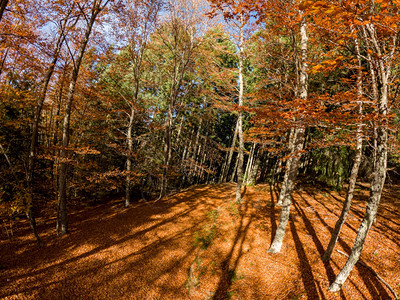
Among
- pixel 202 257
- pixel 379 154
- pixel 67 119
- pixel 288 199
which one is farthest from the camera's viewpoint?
pixel 67 119

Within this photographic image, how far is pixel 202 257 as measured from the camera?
23.3ft

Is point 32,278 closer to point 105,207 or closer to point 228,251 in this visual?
point 228,251

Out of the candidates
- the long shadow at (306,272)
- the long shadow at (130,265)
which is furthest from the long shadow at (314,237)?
the long shadow at (130,265)

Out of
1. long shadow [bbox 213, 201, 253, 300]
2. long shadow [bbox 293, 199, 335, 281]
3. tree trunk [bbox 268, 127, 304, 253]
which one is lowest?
long shadow [bbox 213, 201, 253, 300]

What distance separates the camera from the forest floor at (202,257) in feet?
18.3

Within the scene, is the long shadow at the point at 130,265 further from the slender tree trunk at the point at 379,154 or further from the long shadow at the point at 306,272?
the slender tree trunk at the point at 379,154

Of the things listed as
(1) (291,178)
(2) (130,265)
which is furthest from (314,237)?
(2) (130,265)

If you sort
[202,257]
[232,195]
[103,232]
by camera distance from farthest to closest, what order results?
[232,195] < [103,232] < [202,257]

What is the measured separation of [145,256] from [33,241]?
5.93 meters

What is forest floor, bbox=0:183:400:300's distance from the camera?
558 centimetres

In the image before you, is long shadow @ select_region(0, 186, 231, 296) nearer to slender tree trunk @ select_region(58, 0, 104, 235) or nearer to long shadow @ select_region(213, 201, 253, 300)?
slender tree trunk @ select_region(58, 0, 104, 235)

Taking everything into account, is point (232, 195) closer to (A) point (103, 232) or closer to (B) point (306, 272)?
(B) point (306, 272)

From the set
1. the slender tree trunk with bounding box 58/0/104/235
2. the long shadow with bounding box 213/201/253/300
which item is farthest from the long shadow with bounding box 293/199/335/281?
the slender tree trunk with bounding box 58/0/104/235

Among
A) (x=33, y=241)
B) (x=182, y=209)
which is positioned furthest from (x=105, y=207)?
(x=182, y=209)
